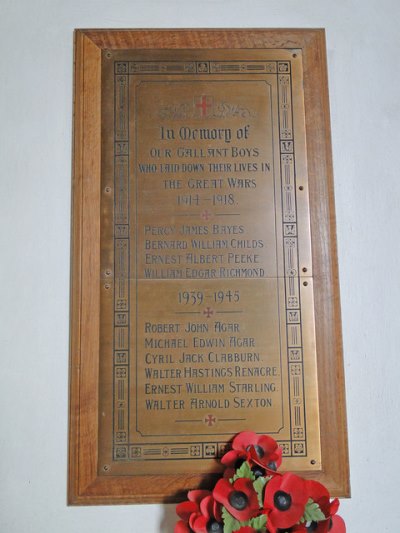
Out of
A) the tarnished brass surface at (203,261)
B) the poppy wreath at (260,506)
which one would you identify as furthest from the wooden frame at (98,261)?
the poppy wreath at (260,506)

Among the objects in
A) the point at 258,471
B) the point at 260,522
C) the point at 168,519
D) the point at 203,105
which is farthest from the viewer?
the point at 203,105

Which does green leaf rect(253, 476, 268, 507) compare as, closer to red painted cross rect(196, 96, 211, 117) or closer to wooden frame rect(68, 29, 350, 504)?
wooden frame rect(68, 29, 350, 504)

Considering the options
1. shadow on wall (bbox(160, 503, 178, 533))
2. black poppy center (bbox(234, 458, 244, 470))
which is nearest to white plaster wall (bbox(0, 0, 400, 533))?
shadow on wall (bbox(160, 503, 178, 533))

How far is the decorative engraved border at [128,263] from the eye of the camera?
1.31 meters

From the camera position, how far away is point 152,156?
1.40 meters

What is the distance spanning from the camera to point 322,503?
3.75 ft

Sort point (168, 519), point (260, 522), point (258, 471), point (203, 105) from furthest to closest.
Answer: point (203, 105), point (168, 519), point (258, 471), point (260, 522)

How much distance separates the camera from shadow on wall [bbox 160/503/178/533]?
1.29 metres

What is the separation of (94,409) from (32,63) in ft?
3.19

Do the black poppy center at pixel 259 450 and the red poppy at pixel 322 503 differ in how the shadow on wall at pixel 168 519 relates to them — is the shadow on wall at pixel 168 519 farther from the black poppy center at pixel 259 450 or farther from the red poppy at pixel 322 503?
the red poppy at pixel 322 503

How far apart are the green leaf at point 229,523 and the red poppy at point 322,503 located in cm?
18

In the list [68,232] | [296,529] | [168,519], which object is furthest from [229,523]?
[68,232]

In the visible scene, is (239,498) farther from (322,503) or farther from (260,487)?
(322,503)

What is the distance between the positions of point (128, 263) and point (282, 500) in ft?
2.25
